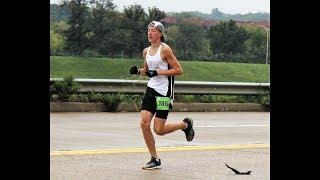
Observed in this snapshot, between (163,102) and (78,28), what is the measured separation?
20673 millimetres

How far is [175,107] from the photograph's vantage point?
1975 centimetres

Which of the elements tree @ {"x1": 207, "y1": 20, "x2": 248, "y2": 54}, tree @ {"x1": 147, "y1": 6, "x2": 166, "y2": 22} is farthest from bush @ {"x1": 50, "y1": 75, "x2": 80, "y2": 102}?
tree @ {"x1": 207, "y1": 20, "x2": 248, "y2": 54}

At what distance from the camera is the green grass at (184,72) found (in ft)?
97.1

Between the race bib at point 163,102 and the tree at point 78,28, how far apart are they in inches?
765

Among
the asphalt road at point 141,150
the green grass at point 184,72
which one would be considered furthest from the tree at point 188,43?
the asphalt road at point 141,150

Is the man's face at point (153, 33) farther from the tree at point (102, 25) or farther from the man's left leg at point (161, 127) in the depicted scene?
the tree at point (102, 25)

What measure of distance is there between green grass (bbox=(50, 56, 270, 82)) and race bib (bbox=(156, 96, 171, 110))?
17.4m

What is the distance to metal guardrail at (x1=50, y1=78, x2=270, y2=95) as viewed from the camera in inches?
725
